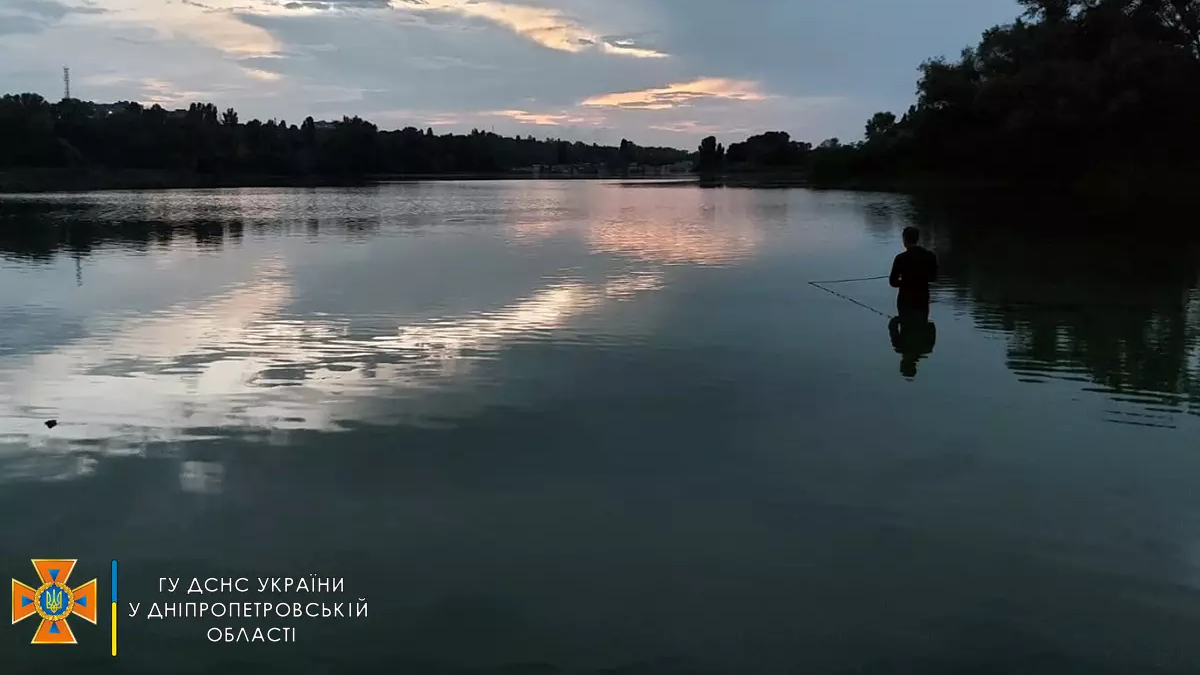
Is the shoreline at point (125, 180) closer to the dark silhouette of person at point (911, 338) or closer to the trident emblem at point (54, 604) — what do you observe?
the dark silhouette of person at point (911, 338)

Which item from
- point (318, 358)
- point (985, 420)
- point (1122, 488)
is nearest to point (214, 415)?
point (318, 358)

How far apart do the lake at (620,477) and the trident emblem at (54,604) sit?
0.26 feet

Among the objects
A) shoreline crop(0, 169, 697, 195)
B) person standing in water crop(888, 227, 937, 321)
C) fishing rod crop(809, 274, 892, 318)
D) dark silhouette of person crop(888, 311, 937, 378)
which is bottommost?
dark silhouette of person crop(888, 311, 937, 378)

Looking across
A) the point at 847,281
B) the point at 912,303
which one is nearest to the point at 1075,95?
the point at 847,281

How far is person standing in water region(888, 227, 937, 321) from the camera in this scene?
12.6 m

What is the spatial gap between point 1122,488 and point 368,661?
217 inches

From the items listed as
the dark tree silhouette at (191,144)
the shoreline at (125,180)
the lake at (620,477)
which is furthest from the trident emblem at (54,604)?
the dark tree silhouette at (191,144)

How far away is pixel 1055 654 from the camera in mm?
5027

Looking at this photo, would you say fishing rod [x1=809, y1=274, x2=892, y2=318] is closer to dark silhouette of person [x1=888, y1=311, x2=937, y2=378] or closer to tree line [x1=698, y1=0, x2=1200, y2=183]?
dark silhouette of person [x1=888, y1=311, x2=937, y2=378]

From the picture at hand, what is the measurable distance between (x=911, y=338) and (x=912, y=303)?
35.2 inches

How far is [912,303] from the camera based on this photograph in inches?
528

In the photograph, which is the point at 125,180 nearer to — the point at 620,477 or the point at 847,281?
the point at 847,281

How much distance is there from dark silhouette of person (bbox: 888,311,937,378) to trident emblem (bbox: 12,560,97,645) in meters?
8.18

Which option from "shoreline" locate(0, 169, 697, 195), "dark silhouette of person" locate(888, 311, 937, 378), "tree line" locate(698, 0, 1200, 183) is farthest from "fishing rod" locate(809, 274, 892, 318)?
"shoreline" locate(0, 169, 697, 195)
